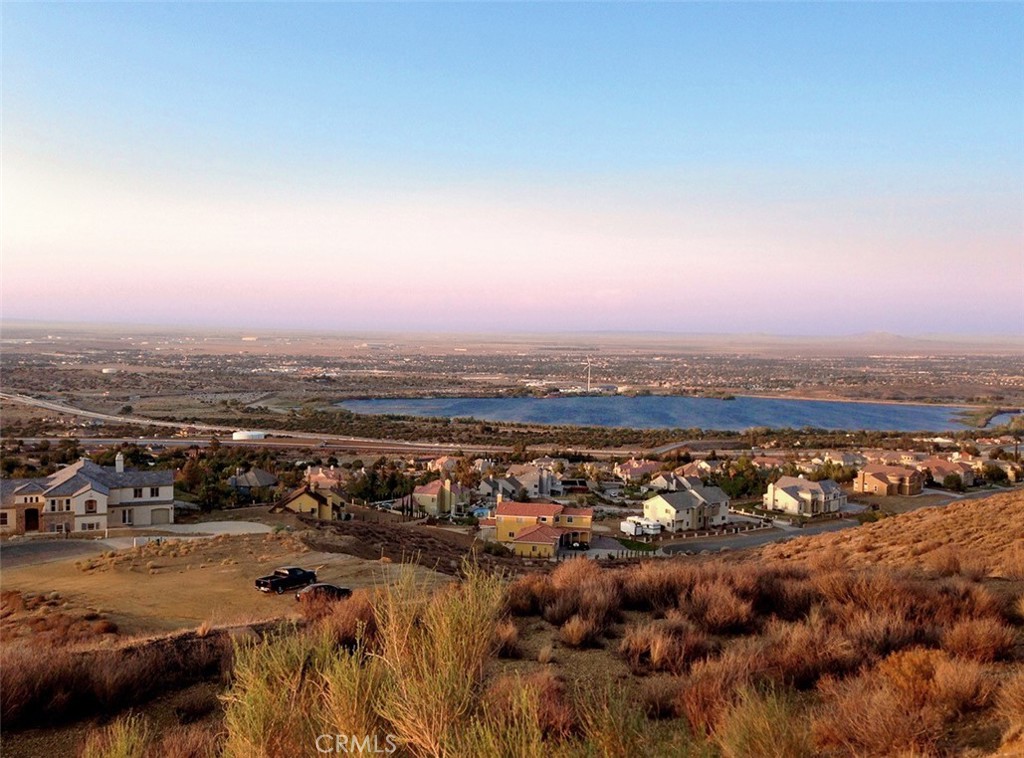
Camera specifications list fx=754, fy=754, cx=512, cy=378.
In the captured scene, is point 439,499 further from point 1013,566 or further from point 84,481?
point 1013,566

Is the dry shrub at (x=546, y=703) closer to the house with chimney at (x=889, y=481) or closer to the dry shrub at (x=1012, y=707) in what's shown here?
the dry shrub at (x=1012, y=707)

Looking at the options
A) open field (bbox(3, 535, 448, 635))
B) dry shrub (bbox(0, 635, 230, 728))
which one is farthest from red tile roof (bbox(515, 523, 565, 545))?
dry shrub (bbox(0, 635, 230, 728))

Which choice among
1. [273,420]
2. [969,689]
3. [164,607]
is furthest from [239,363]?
[969,689]

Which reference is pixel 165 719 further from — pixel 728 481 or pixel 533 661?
pixel 728 481

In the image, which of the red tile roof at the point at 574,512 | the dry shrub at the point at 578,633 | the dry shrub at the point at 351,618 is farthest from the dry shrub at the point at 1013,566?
the red tile roof at the point at 574,512

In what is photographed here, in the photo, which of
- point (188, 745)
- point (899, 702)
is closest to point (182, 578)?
point (188, 745)

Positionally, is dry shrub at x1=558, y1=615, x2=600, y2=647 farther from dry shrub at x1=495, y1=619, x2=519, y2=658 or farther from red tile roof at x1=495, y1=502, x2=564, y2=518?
red tile roof at x1=495, y1=502, x2=564, y2=518
